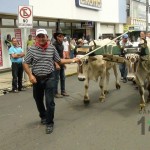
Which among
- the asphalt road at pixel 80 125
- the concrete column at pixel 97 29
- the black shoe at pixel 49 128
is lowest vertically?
the asphalt road at pixel 80 125

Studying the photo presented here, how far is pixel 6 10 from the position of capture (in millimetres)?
17719

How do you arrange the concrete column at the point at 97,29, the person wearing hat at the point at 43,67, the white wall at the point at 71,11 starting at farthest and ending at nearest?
1. the concrete column at the point at 97,29
2. the white wall at the point at 71,11
3. the person wearing hat at the point at 43,67

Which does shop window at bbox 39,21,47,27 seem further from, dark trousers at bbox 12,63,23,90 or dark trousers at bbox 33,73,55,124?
dark trousers at bbox 33,73,55,124

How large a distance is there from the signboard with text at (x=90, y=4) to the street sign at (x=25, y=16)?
1066cm

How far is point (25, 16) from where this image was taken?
14.4 m

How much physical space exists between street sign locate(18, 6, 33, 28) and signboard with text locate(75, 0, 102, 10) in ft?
35.0

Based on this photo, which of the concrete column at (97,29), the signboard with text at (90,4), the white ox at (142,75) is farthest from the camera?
the concrete column at (97,29)

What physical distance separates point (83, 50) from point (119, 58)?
0.90 m

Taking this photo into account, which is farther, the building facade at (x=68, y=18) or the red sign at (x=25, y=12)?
the building facade at (x=68, y=18)

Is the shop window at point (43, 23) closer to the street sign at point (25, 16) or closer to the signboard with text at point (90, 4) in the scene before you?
the signboard with text at point (90, 4)

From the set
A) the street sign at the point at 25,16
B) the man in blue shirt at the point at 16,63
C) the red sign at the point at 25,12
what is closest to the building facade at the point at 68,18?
the street sign at the point at 25,16

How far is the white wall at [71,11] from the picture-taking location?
2048cm

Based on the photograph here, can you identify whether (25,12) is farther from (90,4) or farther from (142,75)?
(90,4)

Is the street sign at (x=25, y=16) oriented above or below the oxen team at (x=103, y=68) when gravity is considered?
above
